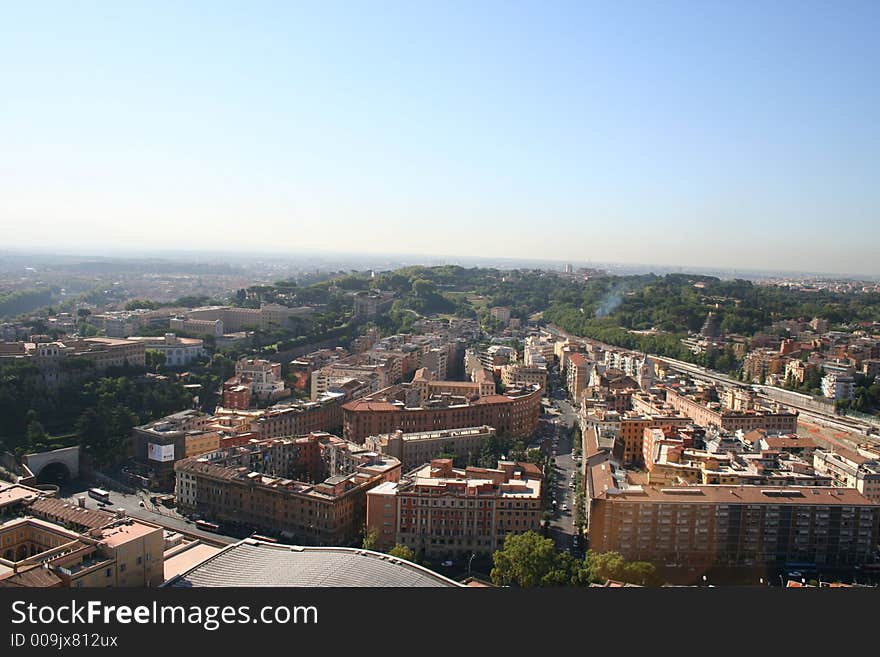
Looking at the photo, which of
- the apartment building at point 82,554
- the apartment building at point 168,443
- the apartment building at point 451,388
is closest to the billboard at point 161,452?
the apartment building at point 168,443

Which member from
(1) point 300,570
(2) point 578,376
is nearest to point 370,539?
(1) point 300,570

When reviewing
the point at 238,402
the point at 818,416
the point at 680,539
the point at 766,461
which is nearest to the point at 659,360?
the point at 818,416

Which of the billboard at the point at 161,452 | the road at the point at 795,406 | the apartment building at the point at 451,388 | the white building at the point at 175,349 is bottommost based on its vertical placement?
the billboard at the point at 161,452

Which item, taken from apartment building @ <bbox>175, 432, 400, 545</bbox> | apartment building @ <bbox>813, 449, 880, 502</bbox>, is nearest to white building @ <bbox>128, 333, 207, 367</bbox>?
apartment building @ <bbox>175, 432, 400, 545</bbox>

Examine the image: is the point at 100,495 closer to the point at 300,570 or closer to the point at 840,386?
the point at 300,570

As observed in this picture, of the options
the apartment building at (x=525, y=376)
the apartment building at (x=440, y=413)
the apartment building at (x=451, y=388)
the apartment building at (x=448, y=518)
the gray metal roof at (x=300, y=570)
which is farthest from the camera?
the apartment building at (x=525, y=376)

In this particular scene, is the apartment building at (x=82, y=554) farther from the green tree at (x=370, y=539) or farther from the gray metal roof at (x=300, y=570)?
the green tree at (x=370, y=539)

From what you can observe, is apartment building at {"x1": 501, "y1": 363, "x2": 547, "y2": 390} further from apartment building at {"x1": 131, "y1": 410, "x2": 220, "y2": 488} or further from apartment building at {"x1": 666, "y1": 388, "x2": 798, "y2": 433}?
apartment building at {"x1": 131, "y1": 410, "x2": 220, "y2": 488}
